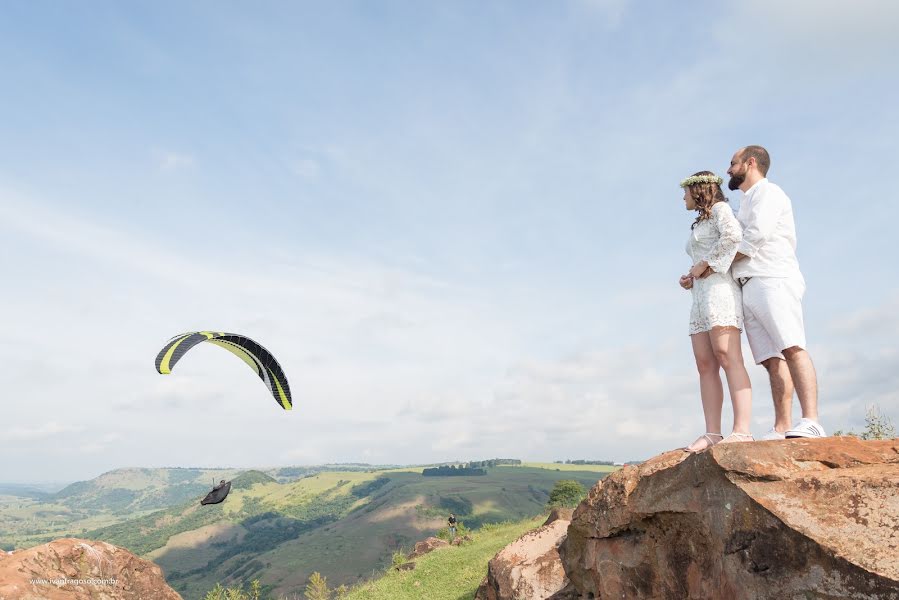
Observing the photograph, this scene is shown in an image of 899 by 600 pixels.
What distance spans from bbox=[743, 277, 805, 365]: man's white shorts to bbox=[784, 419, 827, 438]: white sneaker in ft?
2.82

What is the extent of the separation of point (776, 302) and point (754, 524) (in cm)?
272

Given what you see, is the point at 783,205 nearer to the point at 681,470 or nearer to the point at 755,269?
the point at 755,269

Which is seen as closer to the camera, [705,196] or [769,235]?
[769,235]

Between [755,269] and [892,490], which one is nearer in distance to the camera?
[892,490]

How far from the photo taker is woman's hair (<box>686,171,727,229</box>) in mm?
8016

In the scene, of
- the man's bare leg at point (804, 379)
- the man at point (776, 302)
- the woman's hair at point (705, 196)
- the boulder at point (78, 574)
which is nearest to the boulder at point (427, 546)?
the boulder at point (78, 574)

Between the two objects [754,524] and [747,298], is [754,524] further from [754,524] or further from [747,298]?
[747,298]

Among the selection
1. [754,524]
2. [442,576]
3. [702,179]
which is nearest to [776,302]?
[702,179]

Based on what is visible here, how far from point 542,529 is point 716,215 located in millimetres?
12748

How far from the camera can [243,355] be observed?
955 inches

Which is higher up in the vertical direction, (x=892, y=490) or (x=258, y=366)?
(x=258, y=366)

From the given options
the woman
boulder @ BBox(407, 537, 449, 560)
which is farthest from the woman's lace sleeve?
boulder @ BBox(407, 537, 449, 560)

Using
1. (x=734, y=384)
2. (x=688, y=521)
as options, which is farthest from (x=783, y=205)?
(x=688, y=521)

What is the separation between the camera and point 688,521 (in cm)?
727
